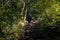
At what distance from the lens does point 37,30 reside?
1197 centimetres

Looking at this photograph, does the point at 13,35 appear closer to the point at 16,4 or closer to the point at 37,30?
the point at 16,4

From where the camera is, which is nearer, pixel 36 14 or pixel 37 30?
pixel 36 14

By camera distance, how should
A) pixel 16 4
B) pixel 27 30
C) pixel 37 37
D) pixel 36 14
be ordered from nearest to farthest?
pixel 16 4 < pixel 36 14 < pixel 37 37 < pixel 27 30

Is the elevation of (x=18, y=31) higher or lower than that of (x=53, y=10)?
lower

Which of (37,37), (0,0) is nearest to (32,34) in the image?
(37,37)

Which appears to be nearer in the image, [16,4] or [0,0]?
[0,0]

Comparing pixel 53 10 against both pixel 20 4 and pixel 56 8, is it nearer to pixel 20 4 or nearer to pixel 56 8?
pixel 56 8

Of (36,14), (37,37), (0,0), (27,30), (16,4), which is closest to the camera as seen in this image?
(0,0)

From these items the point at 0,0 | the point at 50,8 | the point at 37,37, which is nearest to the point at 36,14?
the point at 50,8

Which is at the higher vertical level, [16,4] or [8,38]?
[16,4]

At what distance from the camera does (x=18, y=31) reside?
987 centimetres

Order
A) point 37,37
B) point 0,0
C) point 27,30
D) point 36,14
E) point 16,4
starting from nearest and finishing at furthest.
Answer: point 0,0, point 16,4, point 36,14, point 37,37, point 27,30

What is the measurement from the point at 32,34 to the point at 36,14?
1719 millimetres

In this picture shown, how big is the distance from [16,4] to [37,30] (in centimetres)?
A: 298
